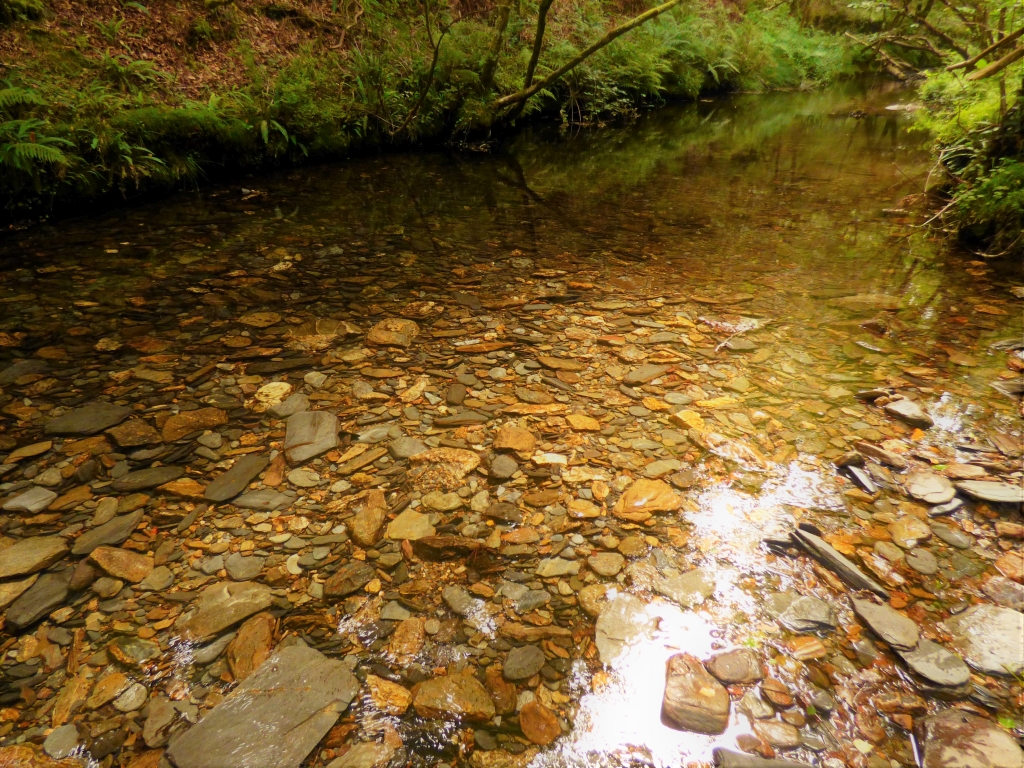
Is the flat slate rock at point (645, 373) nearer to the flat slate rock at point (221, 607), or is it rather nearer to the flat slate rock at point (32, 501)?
the flat slate rock at point (221, 607)

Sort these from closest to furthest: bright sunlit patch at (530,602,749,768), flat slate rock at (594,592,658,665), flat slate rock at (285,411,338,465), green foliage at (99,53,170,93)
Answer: bright sunlit patch at (530,602,749,768) → flat slate rock at (594,592,658,665) → flat slate rock at (285,411,338,465) → green foliage at (99,53,170,93)

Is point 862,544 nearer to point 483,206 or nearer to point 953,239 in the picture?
point 953,239

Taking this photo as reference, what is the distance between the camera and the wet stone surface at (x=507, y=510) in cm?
153

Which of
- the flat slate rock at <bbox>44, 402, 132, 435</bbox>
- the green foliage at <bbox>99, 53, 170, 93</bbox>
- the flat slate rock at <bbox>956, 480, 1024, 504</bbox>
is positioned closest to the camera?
the flat slate rock at <bbox>956, 480, 1024, 504</bbox>

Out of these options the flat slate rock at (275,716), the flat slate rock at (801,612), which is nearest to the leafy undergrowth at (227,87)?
→ the flat slate rock at (275,716)

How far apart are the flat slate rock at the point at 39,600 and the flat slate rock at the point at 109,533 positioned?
0.13 m

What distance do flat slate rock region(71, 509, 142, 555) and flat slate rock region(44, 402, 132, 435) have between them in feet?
2.61

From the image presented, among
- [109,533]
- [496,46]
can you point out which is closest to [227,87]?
[496,46]

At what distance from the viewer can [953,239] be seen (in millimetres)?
5188

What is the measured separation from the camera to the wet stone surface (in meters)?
1.53

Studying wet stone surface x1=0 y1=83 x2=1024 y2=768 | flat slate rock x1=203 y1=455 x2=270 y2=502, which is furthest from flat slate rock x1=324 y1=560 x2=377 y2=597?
flat slate rock x1=203 y1=455 x2=270 y2=502

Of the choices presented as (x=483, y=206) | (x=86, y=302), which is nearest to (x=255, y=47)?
(x=483, y=206)

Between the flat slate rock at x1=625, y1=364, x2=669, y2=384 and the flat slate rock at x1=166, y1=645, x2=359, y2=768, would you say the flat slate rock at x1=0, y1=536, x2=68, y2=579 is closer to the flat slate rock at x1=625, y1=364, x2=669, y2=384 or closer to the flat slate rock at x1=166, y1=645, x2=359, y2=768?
the flat slate rock at x1=166, y1=645, x2=359, y2=768

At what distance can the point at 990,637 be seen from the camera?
168 centimetres
